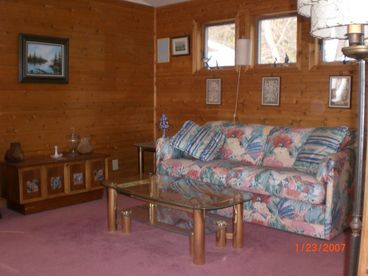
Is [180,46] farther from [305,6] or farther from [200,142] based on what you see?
[305,6]

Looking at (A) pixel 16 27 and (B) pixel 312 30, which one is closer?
(B) pixel 312 30

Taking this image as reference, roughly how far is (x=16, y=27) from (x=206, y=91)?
2.27 meters

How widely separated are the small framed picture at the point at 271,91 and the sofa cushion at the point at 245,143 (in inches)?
15.0

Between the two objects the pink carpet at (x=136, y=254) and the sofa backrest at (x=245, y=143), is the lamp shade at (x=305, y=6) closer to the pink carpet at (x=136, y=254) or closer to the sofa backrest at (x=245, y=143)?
the pink carpet at (x=136, y=254)

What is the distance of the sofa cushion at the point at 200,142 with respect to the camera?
444 cm

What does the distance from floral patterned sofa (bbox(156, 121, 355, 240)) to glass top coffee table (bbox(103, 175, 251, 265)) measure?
14.6 inches

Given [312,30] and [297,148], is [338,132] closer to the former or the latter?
[297,148]

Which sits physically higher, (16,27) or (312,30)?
(16,27)

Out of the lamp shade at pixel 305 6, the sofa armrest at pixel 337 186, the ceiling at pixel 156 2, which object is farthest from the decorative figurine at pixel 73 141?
the lamp shade at pixel 305 6

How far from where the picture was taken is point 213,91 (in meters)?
5.28

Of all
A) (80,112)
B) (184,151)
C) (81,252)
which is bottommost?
(81,252)

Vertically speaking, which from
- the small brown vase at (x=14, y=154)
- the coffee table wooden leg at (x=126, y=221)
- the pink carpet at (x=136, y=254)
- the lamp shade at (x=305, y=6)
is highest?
the lamp shade at (x=305, y=6)

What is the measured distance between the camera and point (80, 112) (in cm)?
505

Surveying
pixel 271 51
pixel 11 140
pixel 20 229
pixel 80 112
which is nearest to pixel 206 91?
pixel 271 51
